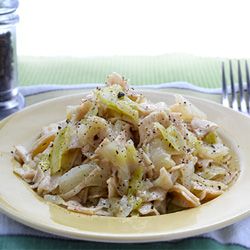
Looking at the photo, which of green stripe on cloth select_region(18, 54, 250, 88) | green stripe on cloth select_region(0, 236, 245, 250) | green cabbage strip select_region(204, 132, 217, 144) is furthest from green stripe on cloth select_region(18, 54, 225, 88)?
green stripe on cloth select_region(0, 236, 245, 250)

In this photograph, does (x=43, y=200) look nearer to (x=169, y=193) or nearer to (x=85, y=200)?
(x=85, y=200)

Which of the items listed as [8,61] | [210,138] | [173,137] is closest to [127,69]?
[8,61]

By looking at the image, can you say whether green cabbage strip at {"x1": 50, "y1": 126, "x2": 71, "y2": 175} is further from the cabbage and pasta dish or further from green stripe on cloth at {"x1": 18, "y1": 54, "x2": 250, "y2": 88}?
green stripe on cloth at {"x1": 18, "y1": 54, "x2": 250, "y2": 88}

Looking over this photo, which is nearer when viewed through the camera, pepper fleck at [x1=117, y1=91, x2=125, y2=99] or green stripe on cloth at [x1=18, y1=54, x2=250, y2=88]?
pepper fleck at [x1=117, y1=91, x2=125, y2=99]

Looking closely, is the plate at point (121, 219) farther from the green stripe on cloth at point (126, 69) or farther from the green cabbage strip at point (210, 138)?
the green stripe on cloth at point (126, 69)

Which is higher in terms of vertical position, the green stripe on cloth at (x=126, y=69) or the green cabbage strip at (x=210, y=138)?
the green cabbage strip at (x=210, y=138)

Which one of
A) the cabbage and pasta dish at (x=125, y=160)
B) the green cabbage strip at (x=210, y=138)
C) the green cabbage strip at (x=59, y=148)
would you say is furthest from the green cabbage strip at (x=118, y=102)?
the green cabbage strip at (x=210, y=138)
